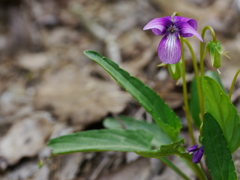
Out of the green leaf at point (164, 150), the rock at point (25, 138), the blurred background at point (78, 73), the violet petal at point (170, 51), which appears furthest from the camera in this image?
the rock at point (25, 138)

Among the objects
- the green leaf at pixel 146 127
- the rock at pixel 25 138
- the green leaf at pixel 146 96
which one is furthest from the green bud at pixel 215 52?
the rock at pixel 25 138

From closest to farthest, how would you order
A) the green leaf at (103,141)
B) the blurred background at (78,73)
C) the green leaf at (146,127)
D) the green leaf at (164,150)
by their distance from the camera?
the green leaf at (164,150) < the green leaf at (103,141) < the green leaf at (146,127) < the blurred background at (78,73)

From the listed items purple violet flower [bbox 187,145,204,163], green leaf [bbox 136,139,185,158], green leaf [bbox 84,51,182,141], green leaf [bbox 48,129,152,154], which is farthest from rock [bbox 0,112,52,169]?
purple violet flower [bbox 187,145,204,163]

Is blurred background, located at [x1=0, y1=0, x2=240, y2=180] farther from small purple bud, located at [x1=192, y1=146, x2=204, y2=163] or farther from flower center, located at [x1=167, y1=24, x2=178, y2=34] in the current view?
flower center, located at [x1=167, y1=24, x2=178, y2=34]

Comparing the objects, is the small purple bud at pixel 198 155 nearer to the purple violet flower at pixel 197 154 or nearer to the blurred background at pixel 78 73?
the purple violet flower at pixel 197 154

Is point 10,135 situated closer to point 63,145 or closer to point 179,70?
point 63,145

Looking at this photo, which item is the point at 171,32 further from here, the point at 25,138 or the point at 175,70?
the point at 25,138
